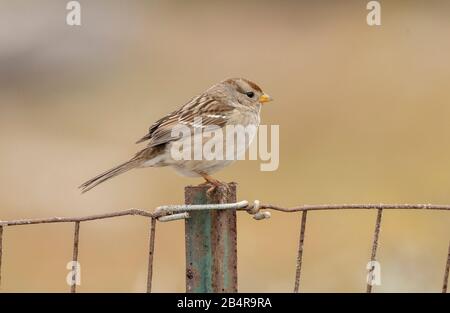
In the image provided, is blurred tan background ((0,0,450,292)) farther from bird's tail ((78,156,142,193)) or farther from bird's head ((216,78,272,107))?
bird's tail ((78,156,142,193))

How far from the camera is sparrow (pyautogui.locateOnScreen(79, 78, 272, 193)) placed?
545cm

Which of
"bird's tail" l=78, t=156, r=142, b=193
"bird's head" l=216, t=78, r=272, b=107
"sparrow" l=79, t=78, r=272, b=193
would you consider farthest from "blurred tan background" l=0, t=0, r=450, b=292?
"bird's tail" l=78, t=156, r=142, b=193

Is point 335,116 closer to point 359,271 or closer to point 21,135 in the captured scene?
point 21,135

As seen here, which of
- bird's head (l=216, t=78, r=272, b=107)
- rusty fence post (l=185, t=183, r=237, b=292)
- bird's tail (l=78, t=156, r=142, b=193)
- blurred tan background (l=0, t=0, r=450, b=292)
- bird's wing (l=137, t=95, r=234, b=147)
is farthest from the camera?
blurred tan background (l=0, t=0, r=450, b=292)

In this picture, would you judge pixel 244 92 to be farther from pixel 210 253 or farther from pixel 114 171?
pixel 210 253

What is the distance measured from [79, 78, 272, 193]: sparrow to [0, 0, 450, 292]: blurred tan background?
0.86 metres

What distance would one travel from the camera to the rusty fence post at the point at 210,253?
391 cm

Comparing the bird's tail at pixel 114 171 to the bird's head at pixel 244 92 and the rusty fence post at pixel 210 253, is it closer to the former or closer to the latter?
the bird's head at pixel 244 92

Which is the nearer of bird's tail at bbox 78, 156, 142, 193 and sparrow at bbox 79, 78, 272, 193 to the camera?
bird's tail at bbox 78, 156, 142, 193

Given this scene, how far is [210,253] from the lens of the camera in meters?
3.91

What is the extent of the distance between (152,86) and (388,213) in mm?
4770

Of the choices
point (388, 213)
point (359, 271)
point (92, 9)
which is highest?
point (92, 9)

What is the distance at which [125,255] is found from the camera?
29.7 ft
